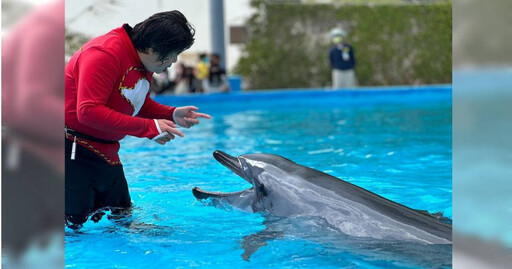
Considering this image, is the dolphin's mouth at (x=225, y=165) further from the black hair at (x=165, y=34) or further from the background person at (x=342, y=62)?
the background person at (x=342, y=62)

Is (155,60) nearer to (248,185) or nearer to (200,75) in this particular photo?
(248,185)

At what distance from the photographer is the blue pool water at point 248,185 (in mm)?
2926

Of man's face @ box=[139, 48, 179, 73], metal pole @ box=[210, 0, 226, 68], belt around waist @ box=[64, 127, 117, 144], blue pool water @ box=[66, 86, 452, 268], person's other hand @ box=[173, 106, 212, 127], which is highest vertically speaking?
metal pole @ box=[210, 0, 226, 68]

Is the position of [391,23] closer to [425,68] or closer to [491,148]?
[425,68]

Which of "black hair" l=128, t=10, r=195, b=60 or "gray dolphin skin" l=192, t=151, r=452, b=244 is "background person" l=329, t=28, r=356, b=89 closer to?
"gray dolphin skin" l=192, t=151, r=452, b=244

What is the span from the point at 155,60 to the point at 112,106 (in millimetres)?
329

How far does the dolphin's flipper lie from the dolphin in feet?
0.51

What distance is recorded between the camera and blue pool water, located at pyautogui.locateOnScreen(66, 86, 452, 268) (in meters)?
2.93

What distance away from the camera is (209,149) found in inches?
295

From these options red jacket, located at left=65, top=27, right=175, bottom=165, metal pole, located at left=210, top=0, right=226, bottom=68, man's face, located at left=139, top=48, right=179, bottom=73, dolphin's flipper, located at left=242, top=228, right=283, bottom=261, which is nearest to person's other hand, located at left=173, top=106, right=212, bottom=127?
red jacket, located at left=65, top=27, right=175, bottom=165

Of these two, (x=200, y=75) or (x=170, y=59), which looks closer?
(x=170, y=59)

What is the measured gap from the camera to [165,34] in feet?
9.74

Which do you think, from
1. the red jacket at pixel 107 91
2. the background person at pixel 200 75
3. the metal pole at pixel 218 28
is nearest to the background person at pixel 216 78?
the background person at pixel 200 75

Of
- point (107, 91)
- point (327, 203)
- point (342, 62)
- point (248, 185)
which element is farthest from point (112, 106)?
point (342, 62)
